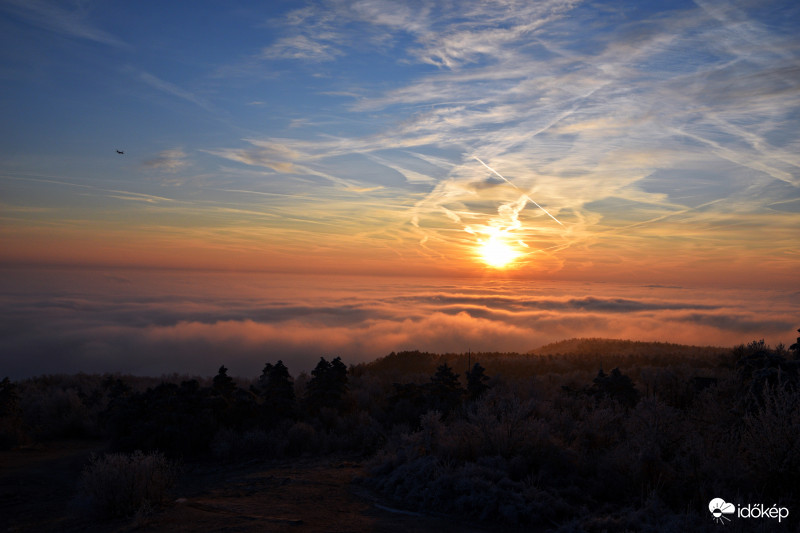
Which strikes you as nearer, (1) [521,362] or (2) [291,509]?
(2) [291,509]

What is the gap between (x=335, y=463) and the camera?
33.1ft

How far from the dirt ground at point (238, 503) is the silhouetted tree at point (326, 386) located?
10.2 feet

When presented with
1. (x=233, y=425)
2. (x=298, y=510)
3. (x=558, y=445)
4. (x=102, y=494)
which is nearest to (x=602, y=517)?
(x=558, y=445)

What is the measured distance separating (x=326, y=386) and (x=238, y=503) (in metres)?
7.01

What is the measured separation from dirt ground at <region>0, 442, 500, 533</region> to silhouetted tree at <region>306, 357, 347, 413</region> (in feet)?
10.2

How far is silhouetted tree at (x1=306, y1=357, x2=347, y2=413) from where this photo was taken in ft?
45.0

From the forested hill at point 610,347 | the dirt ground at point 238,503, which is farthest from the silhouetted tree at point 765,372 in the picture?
the forested hill at point 610,347

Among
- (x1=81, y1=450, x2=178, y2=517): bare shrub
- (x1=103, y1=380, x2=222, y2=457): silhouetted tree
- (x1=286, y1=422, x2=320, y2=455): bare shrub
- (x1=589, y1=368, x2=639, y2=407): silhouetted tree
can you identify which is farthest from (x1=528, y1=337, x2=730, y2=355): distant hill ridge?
(x1=81, y1=450, x2=178, y2=517): bare shrub

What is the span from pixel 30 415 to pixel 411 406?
1131cm

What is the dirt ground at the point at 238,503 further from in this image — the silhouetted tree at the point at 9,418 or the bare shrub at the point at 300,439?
the silhouetted tree at the point at 9,418

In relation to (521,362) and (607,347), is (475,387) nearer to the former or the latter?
(521,362)

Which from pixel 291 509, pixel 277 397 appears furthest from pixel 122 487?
pixel 277 397

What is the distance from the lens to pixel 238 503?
6.97m

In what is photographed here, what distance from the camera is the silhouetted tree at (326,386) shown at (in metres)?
13.7
